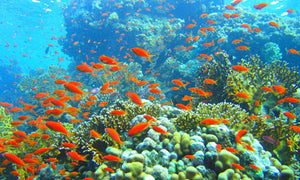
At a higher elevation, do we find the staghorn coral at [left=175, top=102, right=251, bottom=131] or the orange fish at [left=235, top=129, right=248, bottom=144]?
the staghorn coral at [left=175, top=102, right=251, bottom=131]

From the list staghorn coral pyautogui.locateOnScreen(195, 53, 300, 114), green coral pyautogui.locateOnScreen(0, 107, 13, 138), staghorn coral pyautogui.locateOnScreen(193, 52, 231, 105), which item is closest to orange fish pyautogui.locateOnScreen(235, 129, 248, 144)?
staghorn coral pyautogui.locateOnScreen(195, 53, 300, 114)

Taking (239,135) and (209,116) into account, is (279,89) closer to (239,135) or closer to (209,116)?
(209,116)

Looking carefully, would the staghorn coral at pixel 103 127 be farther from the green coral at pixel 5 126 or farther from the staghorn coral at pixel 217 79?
the green coral at pixel 5 126

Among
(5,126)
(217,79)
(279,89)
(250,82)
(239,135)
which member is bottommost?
(239,135)

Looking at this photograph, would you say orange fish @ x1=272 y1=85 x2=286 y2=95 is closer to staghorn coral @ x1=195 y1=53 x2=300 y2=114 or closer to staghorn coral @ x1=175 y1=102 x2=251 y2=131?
staghorn coral @ x1=195 y1=53 x2=300 y2=114

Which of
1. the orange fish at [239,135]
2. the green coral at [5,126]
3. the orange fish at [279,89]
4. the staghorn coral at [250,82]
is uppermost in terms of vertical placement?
the staghorn coral at [250,82]

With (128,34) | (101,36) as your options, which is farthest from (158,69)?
(101,36)

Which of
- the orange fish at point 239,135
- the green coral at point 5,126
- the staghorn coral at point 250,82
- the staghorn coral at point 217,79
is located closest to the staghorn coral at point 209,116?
the orange fish at point 239,135

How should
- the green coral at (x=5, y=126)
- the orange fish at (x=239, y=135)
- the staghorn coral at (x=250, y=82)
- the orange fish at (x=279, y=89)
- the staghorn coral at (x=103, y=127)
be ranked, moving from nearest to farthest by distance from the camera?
the orange fish at (x=239, y=135), the staghorn coral at (x=103, y=127), the orange fish at (x=279, y=89), the staghorn coral at (x=250, y=82), the green coral at (x=5, y=126)

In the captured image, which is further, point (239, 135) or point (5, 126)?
point (5, 126)

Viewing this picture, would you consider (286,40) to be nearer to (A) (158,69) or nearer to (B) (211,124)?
(A) (158,69)

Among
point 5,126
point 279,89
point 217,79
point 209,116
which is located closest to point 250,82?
point 217,79

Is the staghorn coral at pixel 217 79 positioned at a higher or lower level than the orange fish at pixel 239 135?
higher

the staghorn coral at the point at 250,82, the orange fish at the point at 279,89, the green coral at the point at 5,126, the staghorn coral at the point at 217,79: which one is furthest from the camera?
the green coral at the point at 5,126
